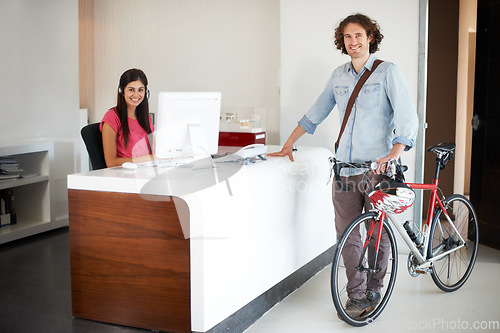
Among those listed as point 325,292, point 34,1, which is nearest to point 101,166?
point 325,292

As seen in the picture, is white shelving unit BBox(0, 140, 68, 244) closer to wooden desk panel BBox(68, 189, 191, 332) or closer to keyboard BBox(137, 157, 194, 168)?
keyboard BBox(137, 157, 194, 168)

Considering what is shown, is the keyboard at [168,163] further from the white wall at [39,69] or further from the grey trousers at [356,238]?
the white wall at [39,69]

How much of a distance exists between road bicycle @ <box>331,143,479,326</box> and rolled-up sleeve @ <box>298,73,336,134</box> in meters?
0.45

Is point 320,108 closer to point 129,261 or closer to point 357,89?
point 357,89

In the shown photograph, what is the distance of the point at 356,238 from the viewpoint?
3.43m

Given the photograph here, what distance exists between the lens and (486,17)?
195 inches

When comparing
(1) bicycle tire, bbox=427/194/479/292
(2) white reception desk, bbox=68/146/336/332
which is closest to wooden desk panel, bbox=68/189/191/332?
(2) white reception desk, bbox=68/146/336/332

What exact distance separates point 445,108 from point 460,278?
8.16 feet

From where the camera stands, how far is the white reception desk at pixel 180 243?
281 centimetres

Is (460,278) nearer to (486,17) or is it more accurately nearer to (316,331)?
(316,331)

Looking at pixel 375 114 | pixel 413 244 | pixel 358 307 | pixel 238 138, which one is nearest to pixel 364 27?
pixel 375 114

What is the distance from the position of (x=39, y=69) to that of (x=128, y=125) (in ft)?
7.46

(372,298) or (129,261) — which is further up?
(129,261)

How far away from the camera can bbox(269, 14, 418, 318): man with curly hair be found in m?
3.23
